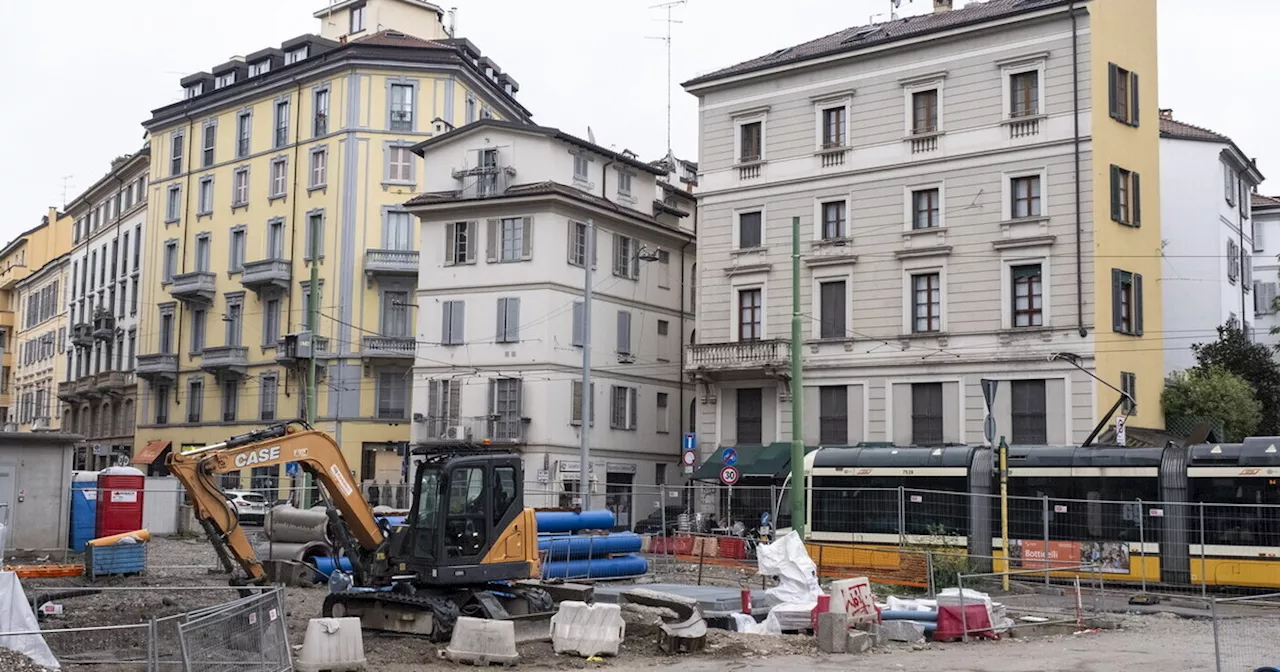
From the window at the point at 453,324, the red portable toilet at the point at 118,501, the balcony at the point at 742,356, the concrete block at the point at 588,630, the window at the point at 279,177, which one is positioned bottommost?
the concrete block at the point at 588,630

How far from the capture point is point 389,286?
5434 cm

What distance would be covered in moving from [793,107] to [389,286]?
63.3 feet

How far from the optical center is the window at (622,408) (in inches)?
1905

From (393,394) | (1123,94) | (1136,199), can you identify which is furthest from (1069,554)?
(393,394)

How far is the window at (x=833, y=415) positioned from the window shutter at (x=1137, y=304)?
852cm

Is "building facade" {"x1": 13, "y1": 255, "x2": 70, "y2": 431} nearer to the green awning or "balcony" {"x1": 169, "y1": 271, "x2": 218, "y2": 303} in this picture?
"balcony" {"x1": 169, "y1": 271, "x2": 218, "y2": 303}

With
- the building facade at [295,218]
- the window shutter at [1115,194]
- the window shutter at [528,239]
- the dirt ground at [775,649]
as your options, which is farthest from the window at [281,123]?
the dirt ground at [775,649]

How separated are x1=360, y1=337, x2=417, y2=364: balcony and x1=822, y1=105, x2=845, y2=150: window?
747 inches

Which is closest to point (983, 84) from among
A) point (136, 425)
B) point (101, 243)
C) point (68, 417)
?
point (136, 425)

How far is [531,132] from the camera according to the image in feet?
156

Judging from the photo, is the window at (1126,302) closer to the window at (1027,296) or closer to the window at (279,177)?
the window at (1027,296)

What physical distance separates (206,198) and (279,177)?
5.92 meters

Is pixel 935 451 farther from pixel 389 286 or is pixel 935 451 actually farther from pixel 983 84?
pixel 389 286

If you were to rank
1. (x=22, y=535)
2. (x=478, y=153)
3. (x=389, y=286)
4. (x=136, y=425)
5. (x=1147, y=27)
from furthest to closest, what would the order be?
1. (x=136, y=425)
2. (x=389, y=286)
3. (x=478, y=153)
4. (x=1147, y=27)
5. (x=22, y=535)
